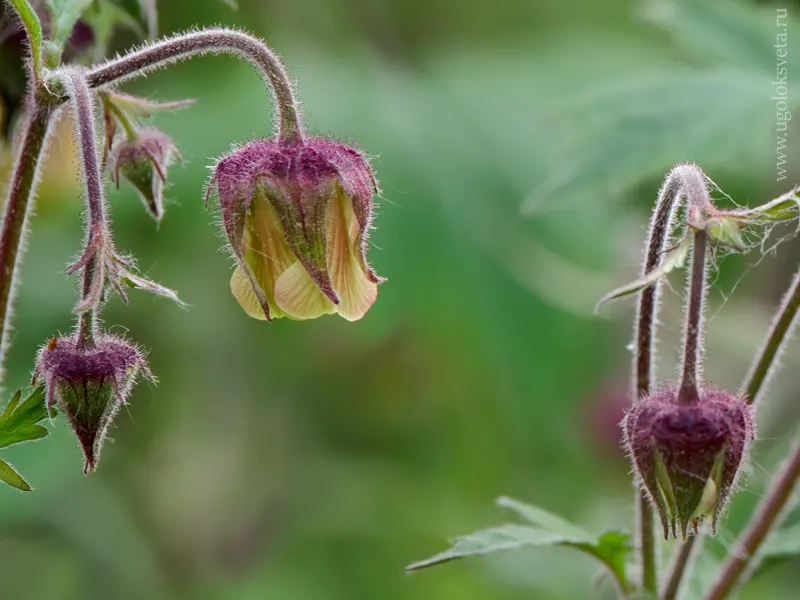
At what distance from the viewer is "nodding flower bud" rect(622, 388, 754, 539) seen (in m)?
1.46

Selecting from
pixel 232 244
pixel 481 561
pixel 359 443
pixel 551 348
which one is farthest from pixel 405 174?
pixel 232 244

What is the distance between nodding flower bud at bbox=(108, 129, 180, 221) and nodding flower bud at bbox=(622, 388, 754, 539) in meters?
0.81

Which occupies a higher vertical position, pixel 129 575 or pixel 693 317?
pixel 129 575

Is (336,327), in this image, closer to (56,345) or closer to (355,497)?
(355,497)

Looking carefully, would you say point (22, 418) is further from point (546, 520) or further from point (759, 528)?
point (759, 528)

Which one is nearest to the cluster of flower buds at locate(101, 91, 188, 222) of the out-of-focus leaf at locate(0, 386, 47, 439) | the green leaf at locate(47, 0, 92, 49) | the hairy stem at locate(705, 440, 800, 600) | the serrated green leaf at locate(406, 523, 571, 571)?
the green leaf at locate(47, 0, 92, 49)

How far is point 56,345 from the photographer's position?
151cm

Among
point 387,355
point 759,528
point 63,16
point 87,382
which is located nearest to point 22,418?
point 87,382

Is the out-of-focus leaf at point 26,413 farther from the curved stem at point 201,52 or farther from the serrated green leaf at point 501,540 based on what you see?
the serrated green leaf at point 501,540

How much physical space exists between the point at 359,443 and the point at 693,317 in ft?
9.57

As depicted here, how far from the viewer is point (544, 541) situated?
1678 millimetres

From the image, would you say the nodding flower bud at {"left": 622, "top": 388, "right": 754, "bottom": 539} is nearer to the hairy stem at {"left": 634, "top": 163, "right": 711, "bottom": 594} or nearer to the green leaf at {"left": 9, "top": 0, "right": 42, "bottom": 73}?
the hairy stem at {"left": 634, "top": 163, "right": 711, "bottom": 594}

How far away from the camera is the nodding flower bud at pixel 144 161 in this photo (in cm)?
177

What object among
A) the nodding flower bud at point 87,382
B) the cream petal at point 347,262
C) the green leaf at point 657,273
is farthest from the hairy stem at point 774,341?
the nodding flower bud at point 87,382
